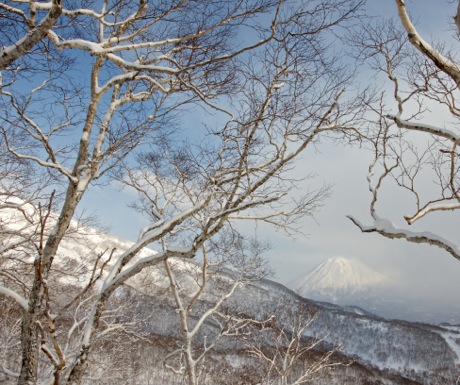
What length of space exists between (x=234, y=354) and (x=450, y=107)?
222ft

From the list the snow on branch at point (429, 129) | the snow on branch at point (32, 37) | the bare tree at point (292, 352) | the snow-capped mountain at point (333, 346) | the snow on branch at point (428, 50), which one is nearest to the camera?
the snow on branch at point (32, 37)

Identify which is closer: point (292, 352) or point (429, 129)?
point (429, 129)

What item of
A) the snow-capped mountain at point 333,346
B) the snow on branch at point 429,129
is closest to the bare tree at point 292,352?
the snow on branch at point 429,129

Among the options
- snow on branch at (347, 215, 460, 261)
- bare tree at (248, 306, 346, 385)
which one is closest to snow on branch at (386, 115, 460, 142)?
snow on branch at (347, 215, 460, 261)

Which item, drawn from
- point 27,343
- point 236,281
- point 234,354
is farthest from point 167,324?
point 27,343

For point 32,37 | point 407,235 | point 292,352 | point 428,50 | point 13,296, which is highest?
point 428,50

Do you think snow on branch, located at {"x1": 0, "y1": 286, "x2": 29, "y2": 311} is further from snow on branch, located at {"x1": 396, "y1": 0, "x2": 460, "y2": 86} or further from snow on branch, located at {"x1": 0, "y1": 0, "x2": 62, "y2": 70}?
snow on branch, located at {"x1": 396, "y1": 0, "x2": 460, "y2": 86}

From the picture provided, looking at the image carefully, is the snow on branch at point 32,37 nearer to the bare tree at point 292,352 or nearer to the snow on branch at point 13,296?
the snow on branch at point 13,296

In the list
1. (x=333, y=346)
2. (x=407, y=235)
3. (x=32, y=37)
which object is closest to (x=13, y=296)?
(x=32, y=37)

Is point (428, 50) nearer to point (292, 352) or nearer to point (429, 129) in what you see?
point (429, 129)

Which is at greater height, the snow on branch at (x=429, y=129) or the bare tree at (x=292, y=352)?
the snow on branch at (x=429, y=129)

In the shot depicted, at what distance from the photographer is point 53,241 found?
3.58m

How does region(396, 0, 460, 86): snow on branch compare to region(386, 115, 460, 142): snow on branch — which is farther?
region(386, 115, 460, 142): snow on branch

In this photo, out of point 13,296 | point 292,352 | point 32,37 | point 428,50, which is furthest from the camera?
point 292,352
